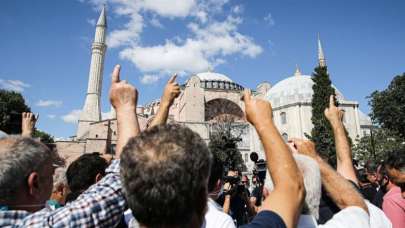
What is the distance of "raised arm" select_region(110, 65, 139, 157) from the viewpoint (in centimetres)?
173

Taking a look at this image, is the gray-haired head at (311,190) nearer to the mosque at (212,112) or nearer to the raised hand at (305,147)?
the raised hand at (305,147)

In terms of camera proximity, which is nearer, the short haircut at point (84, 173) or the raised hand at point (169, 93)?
the raised hand at point (169, 93)

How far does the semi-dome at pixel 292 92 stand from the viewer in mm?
35406

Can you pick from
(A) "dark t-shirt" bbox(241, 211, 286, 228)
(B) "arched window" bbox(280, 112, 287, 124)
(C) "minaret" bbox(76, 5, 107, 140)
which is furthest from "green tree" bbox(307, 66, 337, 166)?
(C) "minaret" bbox(76, 5, 107, 140)

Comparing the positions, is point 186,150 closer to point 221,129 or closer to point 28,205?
point 28,205

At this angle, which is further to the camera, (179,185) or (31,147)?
(31,147)

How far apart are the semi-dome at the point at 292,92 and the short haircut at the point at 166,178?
35.3 metres

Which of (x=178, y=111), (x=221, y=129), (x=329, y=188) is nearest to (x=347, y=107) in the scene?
(x=221, y=129)

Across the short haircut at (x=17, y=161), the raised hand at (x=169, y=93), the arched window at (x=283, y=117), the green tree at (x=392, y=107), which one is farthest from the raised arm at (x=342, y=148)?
the arched window at (x=283, y=117)

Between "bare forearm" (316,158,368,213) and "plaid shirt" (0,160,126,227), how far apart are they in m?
1.22

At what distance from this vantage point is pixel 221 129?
1391 inches

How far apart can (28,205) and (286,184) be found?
1299 millimetres

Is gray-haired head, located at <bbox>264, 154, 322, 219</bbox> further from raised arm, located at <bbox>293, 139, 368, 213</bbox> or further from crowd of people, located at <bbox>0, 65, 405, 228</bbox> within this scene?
raised arm, located at <bbox>293, 139, 368, 213</bbox>

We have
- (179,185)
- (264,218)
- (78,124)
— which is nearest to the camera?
(179,185)
